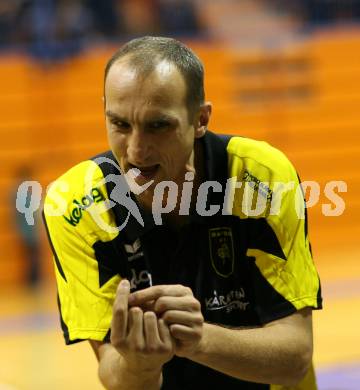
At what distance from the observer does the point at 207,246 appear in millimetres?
3791

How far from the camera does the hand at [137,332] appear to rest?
2.92 meters

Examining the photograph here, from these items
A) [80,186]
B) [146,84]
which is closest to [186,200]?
[80,186]

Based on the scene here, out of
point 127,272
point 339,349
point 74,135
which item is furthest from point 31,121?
point 127,272

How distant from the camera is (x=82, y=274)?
370 centimetres

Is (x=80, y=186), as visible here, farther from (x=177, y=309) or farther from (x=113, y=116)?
(x=177, y=309)

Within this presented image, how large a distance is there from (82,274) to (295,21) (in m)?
13.3

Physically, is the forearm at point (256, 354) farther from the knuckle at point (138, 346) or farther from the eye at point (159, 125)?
the eye at point (159, 125)

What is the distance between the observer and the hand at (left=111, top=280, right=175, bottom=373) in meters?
2.92

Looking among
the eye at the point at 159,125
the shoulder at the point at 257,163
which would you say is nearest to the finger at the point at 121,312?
the eye at the point at 159,125

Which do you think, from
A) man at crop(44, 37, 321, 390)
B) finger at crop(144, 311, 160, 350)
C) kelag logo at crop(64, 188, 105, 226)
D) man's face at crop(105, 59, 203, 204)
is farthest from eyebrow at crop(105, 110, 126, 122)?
finger at crop(144, 311, 160, 350)

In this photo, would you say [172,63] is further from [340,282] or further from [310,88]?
[310,88]

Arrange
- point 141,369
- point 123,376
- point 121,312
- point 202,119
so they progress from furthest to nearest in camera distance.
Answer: point 202,119 → point 123,376 → point 141,369 → point 121,312

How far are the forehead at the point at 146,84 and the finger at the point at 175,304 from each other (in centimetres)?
69

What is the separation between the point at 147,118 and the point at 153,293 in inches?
24.7
